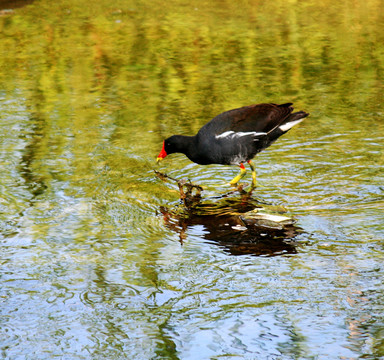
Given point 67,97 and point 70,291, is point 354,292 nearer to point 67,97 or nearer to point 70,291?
point 70,291

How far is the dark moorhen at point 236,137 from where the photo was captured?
17.8 ft

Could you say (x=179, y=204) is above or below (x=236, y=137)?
below

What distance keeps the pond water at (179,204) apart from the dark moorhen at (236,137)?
203 millimetres

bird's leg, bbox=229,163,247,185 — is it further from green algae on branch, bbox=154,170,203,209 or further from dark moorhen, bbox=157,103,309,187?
green algae on branch, bbox=154,170,203,209

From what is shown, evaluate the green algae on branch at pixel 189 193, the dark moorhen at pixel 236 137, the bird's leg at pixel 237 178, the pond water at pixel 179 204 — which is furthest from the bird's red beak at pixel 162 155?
the bird's leg at pixel 237 178

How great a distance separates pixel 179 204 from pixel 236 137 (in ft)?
2.77

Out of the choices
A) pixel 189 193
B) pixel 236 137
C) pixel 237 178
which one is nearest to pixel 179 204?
pixel 189 193

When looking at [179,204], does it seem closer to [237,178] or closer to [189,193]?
[189,193]

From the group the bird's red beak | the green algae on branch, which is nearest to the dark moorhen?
the bird's red beak

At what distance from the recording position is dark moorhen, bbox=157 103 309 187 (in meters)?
5.43

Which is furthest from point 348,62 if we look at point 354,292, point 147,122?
point 354,292

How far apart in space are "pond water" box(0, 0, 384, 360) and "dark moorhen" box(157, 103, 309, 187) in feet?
0.67

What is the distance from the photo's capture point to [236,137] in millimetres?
5449

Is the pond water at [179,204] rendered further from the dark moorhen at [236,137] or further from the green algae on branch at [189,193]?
the dark moorhen at [236,137]
